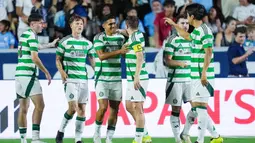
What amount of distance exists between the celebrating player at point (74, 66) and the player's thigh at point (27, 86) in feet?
1.66

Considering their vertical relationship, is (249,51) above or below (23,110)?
above

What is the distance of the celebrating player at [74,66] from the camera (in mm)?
17594

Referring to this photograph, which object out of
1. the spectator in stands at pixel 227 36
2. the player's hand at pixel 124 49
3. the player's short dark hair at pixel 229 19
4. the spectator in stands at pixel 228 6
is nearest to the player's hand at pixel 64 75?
the player's hand at pixel 124 49

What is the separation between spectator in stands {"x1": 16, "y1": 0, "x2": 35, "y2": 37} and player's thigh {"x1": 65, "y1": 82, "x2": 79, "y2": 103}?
6122 mm

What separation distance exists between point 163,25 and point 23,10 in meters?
3.13

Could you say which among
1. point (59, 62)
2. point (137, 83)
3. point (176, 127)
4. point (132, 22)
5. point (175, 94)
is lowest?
point (176, 127)

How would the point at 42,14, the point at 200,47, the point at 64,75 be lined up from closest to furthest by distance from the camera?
the point at 200,47, the point at 64,75, the point at 42,14

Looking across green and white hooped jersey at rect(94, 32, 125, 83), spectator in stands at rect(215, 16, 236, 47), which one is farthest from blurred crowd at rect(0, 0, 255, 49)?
green and white hooped jersey at rect(94, 32, 125, 83)

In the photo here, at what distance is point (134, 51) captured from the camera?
55.7 feet

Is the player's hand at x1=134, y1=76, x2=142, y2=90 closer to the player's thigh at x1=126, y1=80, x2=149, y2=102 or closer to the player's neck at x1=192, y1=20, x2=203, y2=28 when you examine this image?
the player's thigh at x1=126, y1=80, x2=149, y2=102

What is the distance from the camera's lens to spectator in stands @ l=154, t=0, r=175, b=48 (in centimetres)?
2327

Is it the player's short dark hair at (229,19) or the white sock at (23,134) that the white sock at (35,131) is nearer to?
the white sock at (23,134)

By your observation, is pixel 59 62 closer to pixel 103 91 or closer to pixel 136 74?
pixel 103 91

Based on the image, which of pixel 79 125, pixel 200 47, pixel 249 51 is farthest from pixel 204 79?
pixel 249 51
